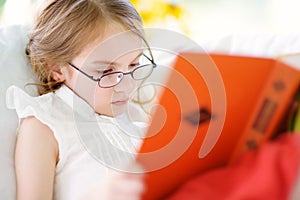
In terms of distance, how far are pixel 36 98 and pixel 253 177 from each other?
525mm

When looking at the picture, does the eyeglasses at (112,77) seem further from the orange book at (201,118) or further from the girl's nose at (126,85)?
Result: the orange book at (201,118)

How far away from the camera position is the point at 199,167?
2.36 ft

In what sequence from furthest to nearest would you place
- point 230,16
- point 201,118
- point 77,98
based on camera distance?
point 230,16
point 77,98
point 201,118

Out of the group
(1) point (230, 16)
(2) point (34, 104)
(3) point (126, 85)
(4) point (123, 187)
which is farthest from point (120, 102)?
(1) point (230, 16)

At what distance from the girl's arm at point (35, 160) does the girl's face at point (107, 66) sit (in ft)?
0.38

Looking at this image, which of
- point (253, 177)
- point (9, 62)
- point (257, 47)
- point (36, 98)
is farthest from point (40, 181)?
point (257, 47)

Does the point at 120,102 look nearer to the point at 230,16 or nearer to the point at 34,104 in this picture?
the point at 34,104

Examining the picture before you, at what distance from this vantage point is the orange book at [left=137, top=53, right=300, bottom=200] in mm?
669

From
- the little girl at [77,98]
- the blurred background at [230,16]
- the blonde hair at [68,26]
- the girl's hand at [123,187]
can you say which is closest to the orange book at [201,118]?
the girl's hand at [123,187]

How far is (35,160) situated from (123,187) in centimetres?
25

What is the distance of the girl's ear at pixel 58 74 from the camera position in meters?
1.08

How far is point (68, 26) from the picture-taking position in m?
1.04

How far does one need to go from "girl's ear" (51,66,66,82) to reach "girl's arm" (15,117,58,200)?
0.12 metres

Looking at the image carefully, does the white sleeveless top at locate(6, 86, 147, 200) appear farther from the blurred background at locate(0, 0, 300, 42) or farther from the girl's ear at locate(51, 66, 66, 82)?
the blurred background at locate(0, 0, 300, 42)
